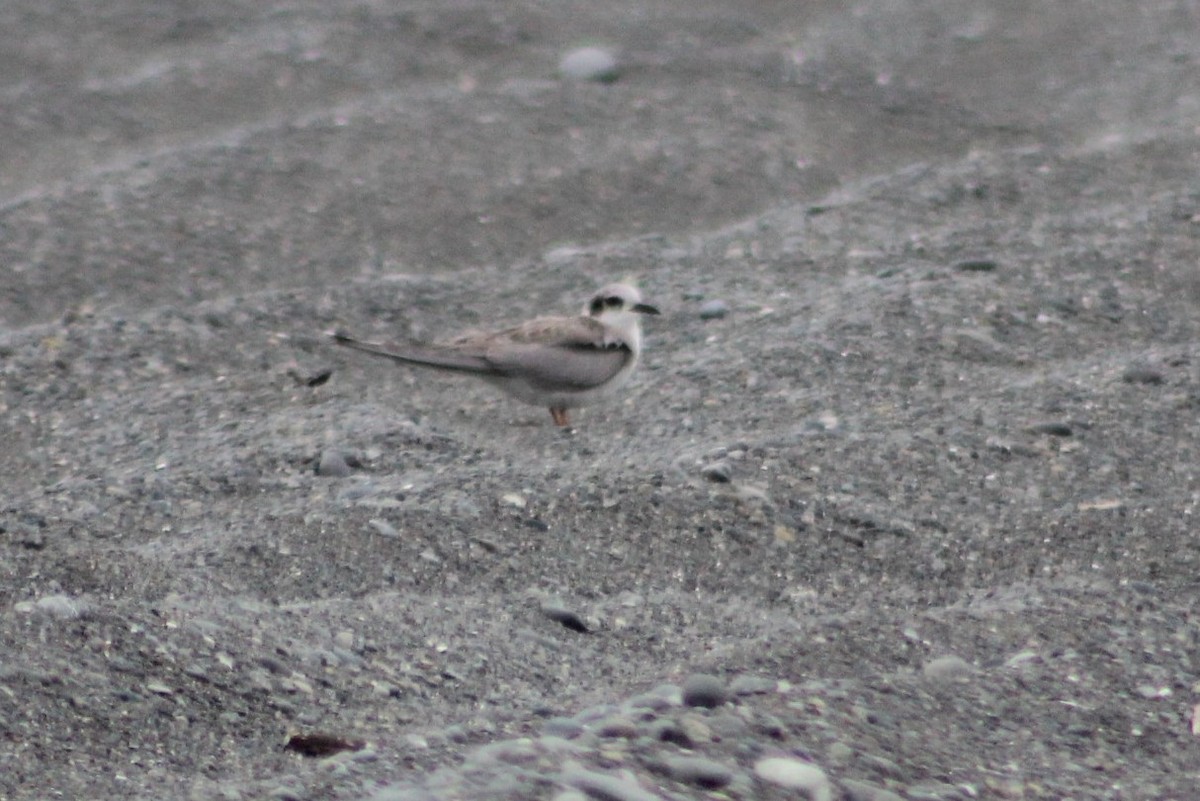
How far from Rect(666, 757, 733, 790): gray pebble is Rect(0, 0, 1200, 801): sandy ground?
0.02m

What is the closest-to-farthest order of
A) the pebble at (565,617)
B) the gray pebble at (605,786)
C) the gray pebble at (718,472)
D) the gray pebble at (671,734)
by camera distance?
the gray pebble at (605,786), the gray pebble at (671,734), the pebble at (565,617), the gray pebble at (718,472)

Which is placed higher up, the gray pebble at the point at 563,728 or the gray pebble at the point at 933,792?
the gray pebble at the point at 563,728

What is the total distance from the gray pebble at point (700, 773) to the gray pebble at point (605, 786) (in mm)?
98

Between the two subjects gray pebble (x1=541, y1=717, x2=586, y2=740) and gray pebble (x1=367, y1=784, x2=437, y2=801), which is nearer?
gray pebble (x1=367, y1=784, x2=437, y2=801)

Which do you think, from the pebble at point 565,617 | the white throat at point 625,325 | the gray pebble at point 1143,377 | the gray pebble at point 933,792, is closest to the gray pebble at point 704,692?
the gray pebble at point 933,792

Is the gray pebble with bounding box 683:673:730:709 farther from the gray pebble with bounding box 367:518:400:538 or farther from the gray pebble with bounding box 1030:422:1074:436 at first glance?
the gray pebble with bounding box 1030:422:1074:436

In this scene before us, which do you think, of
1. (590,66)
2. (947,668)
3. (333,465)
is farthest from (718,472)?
(590,66)

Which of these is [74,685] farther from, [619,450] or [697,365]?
[697,365]

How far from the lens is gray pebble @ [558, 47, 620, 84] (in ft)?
29.5

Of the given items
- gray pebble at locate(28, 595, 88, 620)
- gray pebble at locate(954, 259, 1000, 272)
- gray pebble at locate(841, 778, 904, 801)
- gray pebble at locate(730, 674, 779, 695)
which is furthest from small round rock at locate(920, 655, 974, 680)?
gray pebble at locate(954, 259, 1000, 272)

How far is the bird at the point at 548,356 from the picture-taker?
5.23 meters

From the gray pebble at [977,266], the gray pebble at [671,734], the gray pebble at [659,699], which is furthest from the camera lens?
the gray pebble at [977,266]

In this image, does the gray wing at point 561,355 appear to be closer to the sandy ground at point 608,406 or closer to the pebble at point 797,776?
the sandy ground at point 608,406

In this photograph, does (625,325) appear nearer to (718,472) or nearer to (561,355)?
(561,355)
